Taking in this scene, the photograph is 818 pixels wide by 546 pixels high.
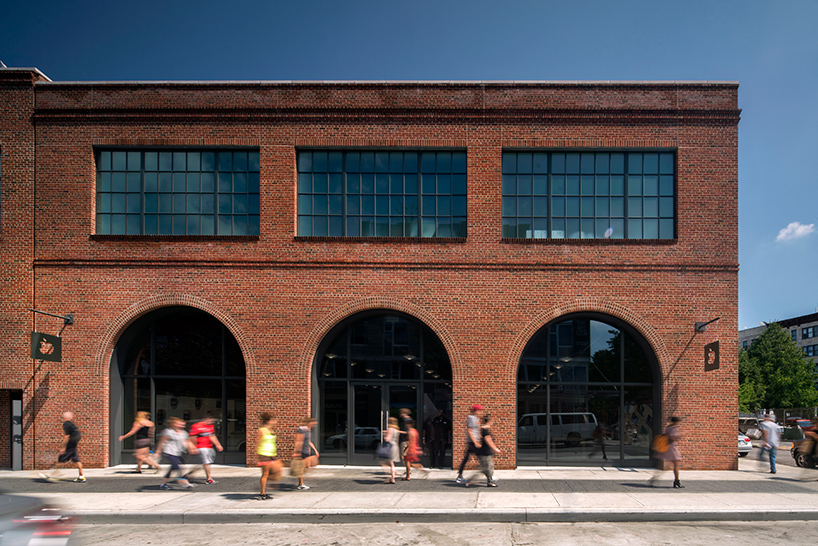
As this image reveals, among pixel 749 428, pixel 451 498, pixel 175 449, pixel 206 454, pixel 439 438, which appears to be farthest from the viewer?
pixel 749 428

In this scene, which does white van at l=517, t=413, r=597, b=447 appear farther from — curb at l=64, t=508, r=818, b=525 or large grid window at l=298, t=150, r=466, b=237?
large grid window at l=298, t=150, r=466, b=237

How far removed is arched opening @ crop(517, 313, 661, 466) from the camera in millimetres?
14172

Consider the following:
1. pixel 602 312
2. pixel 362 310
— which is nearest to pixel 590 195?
pixel 602 312

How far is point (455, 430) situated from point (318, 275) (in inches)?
214

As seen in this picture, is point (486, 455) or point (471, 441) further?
point (471, 441)

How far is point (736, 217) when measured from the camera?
1401 cm

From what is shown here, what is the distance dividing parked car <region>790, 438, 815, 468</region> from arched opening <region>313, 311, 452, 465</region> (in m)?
9.14

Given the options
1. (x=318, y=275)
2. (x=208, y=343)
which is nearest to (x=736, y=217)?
(x=318, y=275)

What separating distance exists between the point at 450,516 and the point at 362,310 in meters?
6.13

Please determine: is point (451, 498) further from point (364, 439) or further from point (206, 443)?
point (206, 443)

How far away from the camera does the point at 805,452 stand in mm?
13469

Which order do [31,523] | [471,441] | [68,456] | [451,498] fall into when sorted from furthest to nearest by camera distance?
[68,456] < [471,441] < [451,498] < [31,523]

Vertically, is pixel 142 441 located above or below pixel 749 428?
above

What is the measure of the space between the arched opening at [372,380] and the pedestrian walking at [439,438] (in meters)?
0.31
